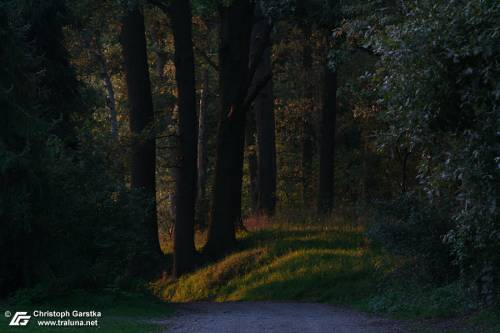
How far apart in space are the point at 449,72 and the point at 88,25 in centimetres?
1866

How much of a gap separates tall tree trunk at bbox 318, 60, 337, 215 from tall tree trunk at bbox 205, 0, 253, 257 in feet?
18.1

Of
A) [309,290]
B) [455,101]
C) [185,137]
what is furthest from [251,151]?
[455,101]

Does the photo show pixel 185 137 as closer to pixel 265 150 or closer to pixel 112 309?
pixel 265 150

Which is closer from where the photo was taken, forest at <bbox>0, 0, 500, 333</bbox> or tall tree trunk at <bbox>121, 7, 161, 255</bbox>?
forest at <bbox>0, 0, 500, 333</bbox>

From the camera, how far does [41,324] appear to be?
45.8 ft

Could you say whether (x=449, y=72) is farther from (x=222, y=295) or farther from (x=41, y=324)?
(x=222, y=295)

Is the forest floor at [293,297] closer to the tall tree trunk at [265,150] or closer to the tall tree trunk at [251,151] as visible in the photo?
the tall tree trunk at [265,150]

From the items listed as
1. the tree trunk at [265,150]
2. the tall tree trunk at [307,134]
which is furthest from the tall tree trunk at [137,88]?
the tall tree trunk at [307,134]

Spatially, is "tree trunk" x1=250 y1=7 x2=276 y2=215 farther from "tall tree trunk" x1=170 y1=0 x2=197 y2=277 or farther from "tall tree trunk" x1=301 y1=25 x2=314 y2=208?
"tall tree trunk" x1=170 y1=0 x2=197 y2=277

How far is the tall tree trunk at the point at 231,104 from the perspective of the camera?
25.7 meters

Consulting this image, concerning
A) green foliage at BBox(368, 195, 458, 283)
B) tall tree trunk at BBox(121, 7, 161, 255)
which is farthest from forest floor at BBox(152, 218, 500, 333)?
tall tree trunk at BBox(121, 7, 161, 255)

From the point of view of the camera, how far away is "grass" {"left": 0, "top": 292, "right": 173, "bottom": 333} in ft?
45.4

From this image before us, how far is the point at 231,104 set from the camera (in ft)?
84.8

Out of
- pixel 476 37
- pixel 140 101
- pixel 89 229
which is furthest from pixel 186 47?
pixel 476 37
